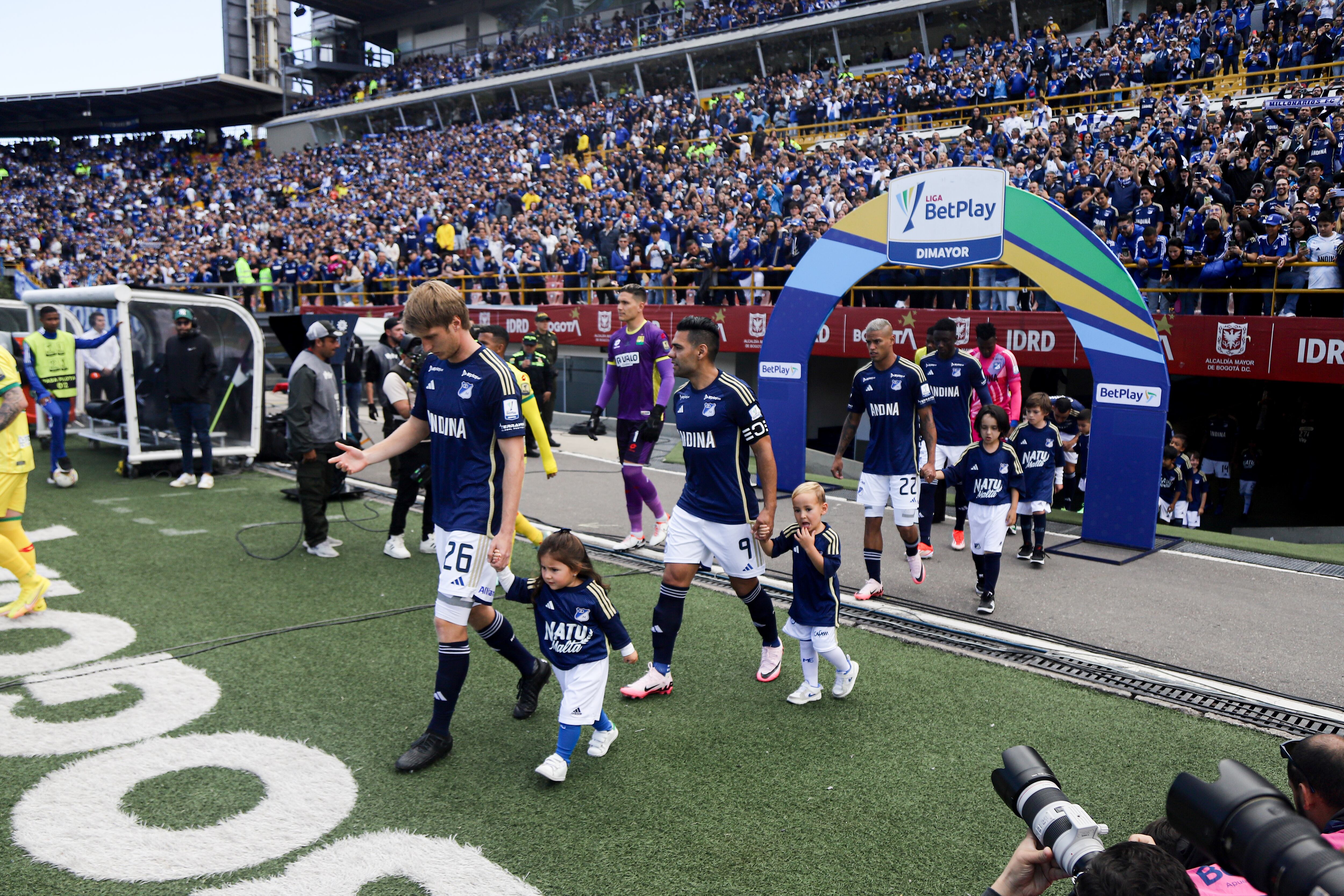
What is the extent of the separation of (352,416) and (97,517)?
4531mm

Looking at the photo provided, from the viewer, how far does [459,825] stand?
3.66m

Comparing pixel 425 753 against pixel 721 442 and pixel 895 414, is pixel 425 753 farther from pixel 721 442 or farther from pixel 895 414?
pixel 895 414

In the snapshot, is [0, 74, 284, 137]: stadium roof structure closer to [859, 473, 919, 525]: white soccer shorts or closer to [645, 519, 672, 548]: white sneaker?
[645, 519, 672, 548]: white sneaker

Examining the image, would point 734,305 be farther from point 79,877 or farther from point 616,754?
point 79,877

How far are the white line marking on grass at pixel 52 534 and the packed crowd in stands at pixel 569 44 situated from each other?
96.6 feet

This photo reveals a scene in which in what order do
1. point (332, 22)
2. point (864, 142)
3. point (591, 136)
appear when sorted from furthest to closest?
point (332, 22) → point (591, 136) → point (864, 142)

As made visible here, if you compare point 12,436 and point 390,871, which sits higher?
point 12,436

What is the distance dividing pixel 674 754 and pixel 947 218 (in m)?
6.88

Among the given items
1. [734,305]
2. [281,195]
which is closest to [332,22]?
[281,195]

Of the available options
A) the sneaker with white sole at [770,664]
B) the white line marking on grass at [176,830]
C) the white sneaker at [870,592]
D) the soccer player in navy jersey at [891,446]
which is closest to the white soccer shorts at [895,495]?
the soccer player in navy jersey at [891,446]

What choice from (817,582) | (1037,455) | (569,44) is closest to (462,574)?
(817,582)

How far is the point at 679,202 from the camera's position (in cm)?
2144

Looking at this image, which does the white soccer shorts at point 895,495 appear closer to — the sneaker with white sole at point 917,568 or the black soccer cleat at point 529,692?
the sneaker with white sole at point 917,568

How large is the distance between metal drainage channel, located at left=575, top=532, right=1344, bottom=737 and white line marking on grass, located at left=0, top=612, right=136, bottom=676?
3983 mm
